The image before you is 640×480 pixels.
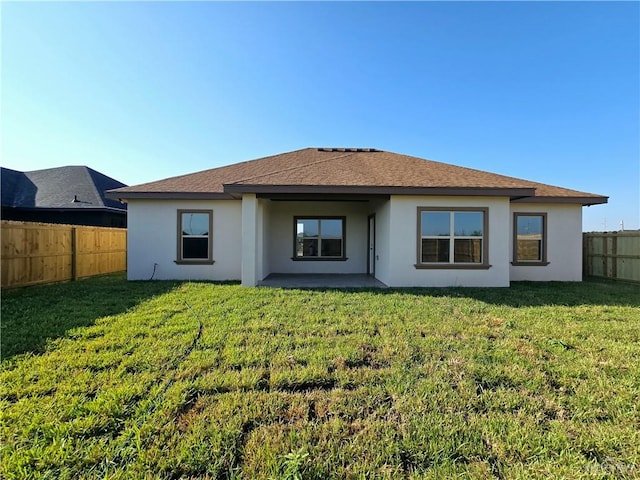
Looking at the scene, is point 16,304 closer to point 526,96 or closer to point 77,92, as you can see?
point 77,92

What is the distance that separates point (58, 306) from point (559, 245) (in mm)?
14245

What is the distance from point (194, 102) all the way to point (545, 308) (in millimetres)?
12972

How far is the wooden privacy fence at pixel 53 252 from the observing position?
7.78 metres

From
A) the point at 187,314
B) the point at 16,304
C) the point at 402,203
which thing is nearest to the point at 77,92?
the point at 16,304

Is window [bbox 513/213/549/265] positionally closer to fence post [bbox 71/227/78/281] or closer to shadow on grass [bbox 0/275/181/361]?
shadow on grass [bbox 0/275/181/361]

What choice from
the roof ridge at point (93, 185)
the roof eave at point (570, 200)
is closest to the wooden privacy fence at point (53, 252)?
the roof ridge at point (93, 185)

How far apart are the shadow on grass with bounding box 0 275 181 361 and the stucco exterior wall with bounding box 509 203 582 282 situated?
1146cm

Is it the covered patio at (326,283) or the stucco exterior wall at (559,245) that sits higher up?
the stucco exterior wall at (559,245)

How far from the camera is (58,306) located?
246 inches

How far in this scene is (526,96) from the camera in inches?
543

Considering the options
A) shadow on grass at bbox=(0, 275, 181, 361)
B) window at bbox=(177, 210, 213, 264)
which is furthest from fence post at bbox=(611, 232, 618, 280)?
shadow on grass at bbox=(0, 275, 181, 361)

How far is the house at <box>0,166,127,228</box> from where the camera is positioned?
49.3 ft

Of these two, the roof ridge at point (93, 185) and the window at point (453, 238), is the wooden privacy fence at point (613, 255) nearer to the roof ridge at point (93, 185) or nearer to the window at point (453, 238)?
the window at point (453, 238)

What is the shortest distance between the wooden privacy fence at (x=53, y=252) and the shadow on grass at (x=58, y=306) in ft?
1.40
